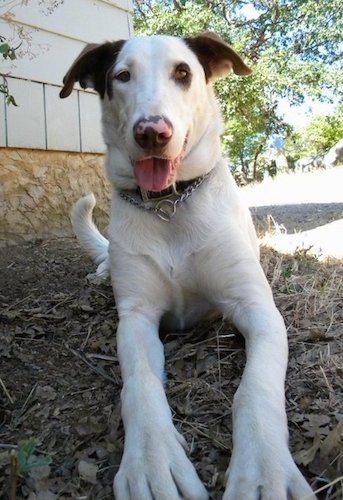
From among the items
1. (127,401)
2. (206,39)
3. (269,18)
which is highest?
(269,18)

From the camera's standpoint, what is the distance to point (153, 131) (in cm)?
199

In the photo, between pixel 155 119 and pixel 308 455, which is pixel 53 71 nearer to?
pixel 155 119

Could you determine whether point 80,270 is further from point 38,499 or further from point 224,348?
point 38,499

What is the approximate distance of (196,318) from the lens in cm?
244

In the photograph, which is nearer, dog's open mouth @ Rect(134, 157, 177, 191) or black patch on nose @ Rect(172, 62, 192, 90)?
dog's open mouth @ Rect(134, 157, 177, 191)

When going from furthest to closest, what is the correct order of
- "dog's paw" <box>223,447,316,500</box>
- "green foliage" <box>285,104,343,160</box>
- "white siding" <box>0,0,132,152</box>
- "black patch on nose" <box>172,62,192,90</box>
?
1. "green foliage" <box>285,104,343,160</box>
2. "white siding" <box>0,0,132,152</box>
3. "black patch on nose" <box>172,62,192,90</box>
4. "dog's paw" <box>223,447,316,500</box>

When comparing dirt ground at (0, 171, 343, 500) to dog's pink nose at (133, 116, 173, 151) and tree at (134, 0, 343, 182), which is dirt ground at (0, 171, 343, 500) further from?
tree at (134, 0, 343, 182)

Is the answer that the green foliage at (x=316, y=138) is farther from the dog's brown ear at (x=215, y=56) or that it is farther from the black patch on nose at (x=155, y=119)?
the black patch on nose at (x=155, y=119)

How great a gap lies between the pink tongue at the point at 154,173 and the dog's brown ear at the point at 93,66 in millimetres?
671

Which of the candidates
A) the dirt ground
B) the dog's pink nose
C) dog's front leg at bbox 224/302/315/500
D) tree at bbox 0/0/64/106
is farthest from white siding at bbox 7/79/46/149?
dog's front leg at bbox 224/302/315/500

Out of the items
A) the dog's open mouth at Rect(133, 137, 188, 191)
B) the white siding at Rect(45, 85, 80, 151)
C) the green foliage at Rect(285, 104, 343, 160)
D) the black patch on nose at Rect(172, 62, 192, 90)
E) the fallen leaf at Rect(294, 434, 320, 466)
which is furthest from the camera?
the green foliage at Rect(285, 104, 343, 160)

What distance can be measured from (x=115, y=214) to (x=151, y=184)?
0.36m

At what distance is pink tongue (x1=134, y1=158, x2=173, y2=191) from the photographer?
7.26ft

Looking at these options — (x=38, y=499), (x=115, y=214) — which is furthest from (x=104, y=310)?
(x=38, y=499)
